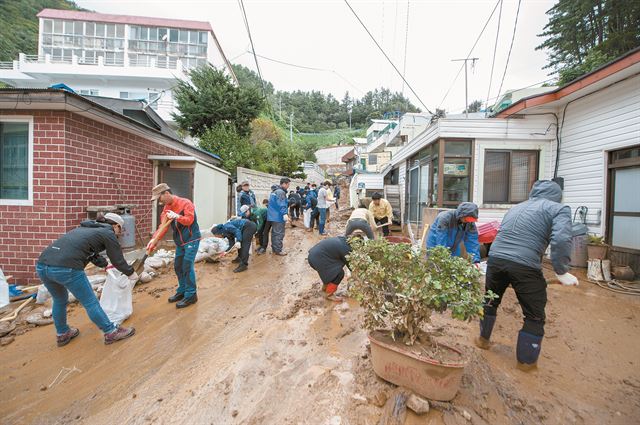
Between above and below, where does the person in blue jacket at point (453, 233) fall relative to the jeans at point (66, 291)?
above

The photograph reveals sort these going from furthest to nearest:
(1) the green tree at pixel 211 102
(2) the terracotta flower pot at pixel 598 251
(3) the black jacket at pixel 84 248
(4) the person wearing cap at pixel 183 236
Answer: (1) the green tree at pixel 211 102, (2) the terracotta flower pot at pixel 598 251, (4) the person wearing cap at pixel 183 236, (3) the black jacket at pixel 84 248

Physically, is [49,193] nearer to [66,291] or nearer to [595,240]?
[66,291]

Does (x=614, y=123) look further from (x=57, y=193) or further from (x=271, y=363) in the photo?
(x=57, y=193)

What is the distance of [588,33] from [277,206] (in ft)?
66.3

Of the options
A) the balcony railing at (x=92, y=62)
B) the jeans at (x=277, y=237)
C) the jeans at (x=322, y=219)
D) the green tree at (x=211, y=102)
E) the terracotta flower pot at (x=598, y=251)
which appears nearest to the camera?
the terracotta flower pot at (x=598, y=251)

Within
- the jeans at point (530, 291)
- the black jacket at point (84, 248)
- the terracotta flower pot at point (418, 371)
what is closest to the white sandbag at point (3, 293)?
the black jacket at point (84, 248)

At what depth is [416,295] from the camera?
2.17 meters

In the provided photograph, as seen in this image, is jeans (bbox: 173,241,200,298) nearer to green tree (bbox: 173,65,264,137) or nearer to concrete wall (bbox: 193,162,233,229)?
concrete wall (bbox: 193,162,233,229)

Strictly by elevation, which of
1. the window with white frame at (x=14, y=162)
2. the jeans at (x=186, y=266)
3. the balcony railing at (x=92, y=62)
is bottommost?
the jeans at (x=186, y=266)

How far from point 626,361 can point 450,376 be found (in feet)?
7.98

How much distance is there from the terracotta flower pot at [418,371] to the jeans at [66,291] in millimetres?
2958

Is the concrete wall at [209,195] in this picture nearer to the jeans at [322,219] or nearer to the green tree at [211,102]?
the jeans at [322,219]

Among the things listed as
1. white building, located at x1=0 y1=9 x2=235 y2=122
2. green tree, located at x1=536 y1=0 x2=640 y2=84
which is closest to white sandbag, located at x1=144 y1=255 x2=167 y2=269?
green tree, located at x1=536 y1=0 x2=640 y2=84

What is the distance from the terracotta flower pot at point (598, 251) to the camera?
17.7 ft
